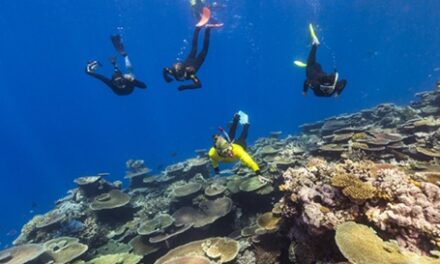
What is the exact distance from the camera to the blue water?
6912 centimetres

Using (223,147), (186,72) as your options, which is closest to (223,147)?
(223,147)

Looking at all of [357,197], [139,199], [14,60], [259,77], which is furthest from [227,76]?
[357,197]

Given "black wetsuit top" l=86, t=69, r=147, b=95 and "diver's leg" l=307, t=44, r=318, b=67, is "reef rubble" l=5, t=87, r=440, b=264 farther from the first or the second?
"black wetsuit top" l=86, t=69, r=147, b=95

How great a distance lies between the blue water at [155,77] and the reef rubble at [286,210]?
38.1m

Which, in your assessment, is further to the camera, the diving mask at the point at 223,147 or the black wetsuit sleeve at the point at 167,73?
the black wetsuit sleeve at the point at 167,73

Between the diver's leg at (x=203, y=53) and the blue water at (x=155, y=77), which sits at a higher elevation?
the blue water at (x=155, y=77)

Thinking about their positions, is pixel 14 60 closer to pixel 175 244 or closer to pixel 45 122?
pixel 45 122

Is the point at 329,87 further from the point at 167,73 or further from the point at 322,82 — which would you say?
the point at 167,73

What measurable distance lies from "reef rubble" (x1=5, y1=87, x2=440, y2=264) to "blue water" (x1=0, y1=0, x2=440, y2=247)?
38.1 meters

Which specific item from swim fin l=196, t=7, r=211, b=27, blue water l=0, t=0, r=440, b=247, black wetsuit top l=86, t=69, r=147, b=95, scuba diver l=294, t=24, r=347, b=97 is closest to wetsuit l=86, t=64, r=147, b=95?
black wetsuit top l=86, t=69, r=147, b=95

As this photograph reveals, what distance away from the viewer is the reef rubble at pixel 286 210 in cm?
458

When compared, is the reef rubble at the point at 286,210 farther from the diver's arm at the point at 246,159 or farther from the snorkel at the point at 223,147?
the snorkel at the point at 223,147

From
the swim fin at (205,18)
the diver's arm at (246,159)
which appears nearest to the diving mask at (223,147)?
the diver's arm at (246,159)

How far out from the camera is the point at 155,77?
12488 centimetres
